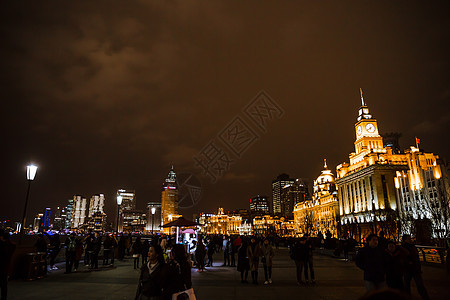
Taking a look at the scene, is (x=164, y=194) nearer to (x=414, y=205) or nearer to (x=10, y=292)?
(x=414, y=205)

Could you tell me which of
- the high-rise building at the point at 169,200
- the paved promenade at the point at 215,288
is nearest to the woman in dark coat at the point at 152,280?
the paved promenade at the point at 215,288

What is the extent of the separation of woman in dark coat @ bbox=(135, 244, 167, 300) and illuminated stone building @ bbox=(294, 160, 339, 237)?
104779 mm

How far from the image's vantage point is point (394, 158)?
97562 millimetres

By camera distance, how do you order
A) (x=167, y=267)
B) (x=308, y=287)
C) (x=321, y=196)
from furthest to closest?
(x=321, y=196)
(x=308, y=287)
(x=167, y=267)

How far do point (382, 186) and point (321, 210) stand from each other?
4285cm

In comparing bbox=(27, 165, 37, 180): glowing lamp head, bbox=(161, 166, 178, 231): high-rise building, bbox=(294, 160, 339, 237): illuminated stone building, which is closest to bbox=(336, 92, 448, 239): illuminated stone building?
bbox=(294, 160, 339, 237): illuminated stone building

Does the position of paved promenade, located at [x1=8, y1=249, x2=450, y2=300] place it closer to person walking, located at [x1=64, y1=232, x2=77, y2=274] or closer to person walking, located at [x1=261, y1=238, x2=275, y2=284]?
person walking, located at [x1=261, y1=238, x2=275, y2=284]

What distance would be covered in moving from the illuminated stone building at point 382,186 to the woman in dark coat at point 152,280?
51.9m

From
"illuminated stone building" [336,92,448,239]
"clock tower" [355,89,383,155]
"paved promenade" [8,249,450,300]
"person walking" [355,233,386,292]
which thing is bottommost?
"paved promenade" [8,249,450,300]

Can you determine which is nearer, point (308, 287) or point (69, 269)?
point (308, 287)

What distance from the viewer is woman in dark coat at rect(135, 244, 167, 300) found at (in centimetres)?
Answer: 439

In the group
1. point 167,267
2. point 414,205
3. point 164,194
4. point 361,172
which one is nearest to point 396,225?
point 414,205

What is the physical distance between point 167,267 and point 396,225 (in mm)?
68160

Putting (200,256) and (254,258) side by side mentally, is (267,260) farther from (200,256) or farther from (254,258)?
(200,256)
